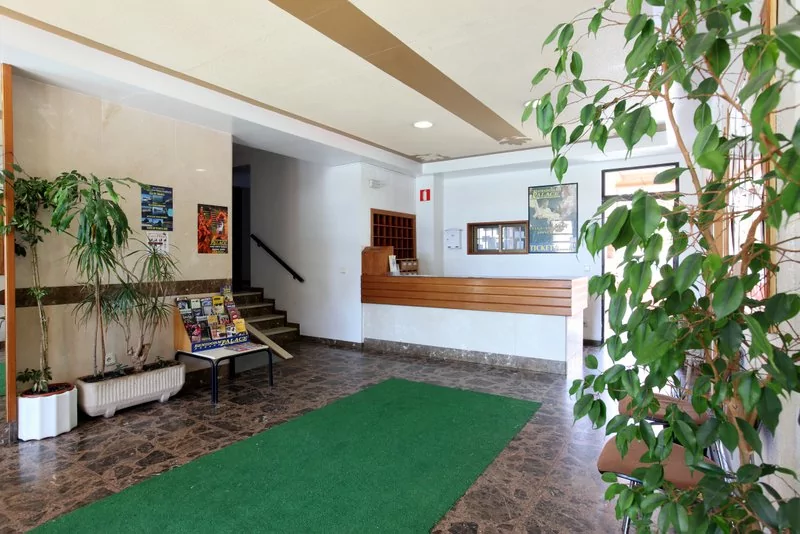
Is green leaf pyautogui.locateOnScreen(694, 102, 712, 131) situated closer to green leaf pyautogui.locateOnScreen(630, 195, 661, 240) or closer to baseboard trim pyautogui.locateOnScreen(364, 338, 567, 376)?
green leaf pyautogui.locateOnScreen(630, 195, 661, 240)

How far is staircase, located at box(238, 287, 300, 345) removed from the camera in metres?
7.14

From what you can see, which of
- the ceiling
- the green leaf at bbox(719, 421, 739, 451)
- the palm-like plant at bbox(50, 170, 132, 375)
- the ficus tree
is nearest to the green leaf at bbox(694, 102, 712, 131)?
the ficus tree

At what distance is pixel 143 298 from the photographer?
13.9 feet

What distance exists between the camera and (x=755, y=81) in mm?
656

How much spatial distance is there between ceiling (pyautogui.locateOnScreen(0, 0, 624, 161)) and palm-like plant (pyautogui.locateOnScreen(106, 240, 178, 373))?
1.88 meters

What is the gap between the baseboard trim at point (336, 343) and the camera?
7.07m

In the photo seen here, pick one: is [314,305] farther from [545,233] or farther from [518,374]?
[545,233]

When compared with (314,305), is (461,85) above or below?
above

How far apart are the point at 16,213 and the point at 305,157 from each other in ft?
12.5

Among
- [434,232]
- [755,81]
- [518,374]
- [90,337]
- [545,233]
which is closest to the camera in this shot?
[755,81]

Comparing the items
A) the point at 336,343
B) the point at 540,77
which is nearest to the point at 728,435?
the point at 540,77

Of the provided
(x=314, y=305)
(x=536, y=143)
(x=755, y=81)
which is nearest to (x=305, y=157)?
(x=314, y=305)

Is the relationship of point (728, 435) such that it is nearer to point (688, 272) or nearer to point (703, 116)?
point (688, 272)

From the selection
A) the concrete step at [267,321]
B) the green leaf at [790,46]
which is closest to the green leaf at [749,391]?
the green leaf at [790,46]
